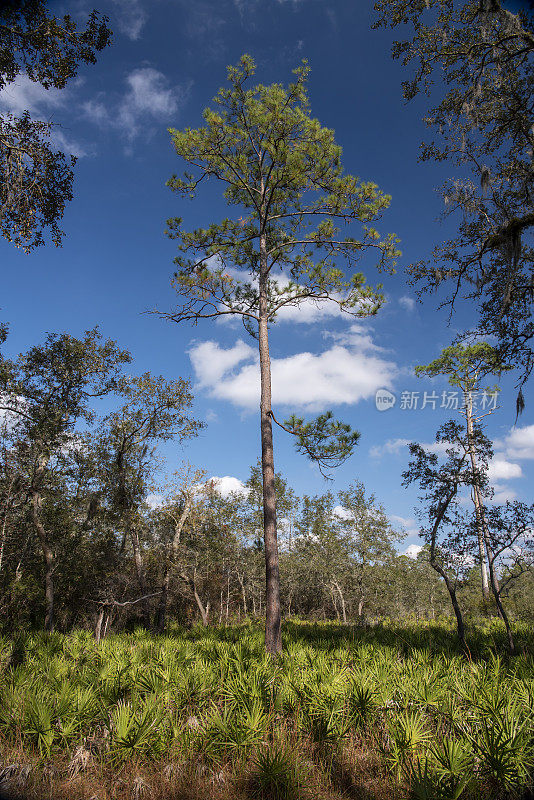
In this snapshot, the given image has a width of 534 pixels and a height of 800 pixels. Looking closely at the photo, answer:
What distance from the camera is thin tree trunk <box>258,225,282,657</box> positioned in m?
8.34

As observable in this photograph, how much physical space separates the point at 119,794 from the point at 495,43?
37.0 feet

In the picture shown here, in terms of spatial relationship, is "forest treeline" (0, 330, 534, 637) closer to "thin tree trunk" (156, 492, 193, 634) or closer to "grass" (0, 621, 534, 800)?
"thin tree trunk" (156, 492, 193, 634)

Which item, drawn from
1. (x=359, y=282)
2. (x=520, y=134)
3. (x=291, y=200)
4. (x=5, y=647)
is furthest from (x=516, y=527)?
(x=5, y=647)

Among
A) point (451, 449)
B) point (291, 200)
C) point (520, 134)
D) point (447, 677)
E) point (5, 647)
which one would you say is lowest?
point (5, 647)

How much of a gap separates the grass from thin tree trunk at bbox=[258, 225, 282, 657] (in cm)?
295

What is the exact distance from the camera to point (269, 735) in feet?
14.0

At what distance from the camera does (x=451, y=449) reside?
1142 cm

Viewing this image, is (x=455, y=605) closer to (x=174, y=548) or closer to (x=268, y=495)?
(x=268, y=495)

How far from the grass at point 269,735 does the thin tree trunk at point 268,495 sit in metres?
2.95

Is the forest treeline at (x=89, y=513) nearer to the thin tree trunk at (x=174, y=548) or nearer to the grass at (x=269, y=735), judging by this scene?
the thin tree trunk at (x=174, y=548)

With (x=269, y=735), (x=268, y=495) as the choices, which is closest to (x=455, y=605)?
(x=268, y=495)

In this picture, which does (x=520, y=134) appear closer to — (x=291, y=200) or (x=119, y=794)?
(x=291, y=200)

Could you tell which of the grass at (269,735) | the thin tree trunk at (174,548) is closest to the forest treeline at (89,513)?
the thin tree trunk at (174,548)

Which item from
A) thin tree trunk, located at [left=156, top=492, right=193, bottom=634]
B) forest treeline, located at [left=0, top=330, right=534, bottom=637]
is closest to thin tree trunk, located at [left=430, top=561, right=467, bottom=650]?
forest treeline, located at [left=0, top=330, right=534, bottom=637]
